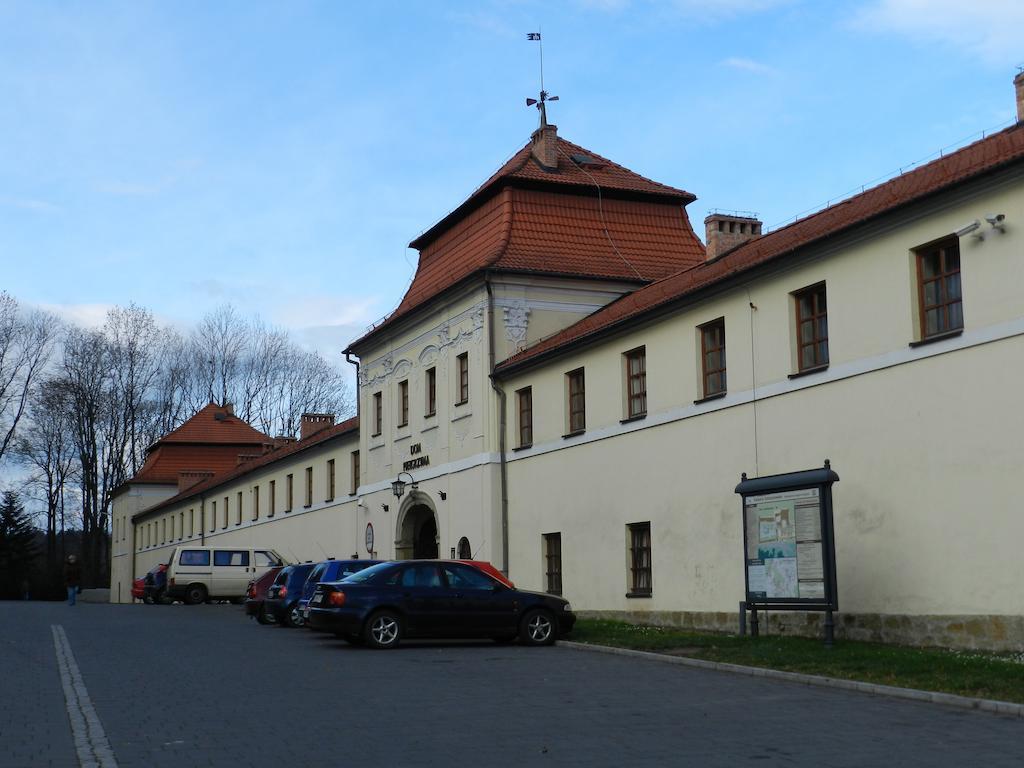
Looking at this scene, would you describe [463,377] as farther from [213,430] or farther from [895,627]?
[213,430]

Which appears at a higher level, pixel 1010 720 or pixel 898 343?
pixel 898 343

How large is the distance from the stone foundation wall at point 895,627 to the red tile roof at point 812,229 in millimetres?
5923

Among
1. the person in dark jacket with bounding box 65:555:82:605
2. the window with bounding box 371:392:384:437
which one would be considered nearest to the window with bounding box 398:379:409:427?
the window with bounding box 371:392:384:437

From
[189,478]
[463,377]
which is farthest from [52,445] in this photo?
[463,377]

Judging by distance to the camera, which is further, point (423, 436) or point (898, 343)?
point (423, 436)

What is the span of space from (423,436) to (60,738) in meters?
27.6

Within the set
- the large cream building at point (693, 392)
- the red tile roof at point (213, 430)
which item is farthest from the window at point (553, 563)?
the red tile roof at point (213, 430)

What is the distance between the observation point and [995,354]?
18000mm

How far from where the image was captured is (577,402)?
30672 mm

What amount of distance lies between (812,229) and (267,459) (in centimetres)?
3921

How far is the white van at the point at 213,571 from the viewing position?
47281 millimetres

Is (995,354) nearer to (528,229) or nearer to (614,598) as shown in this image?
(614,598)

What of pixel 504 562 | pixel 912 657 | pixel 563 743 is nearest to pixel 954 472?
pixel 912 657

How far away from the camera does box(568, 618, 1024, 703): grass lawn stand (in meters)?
14.0
